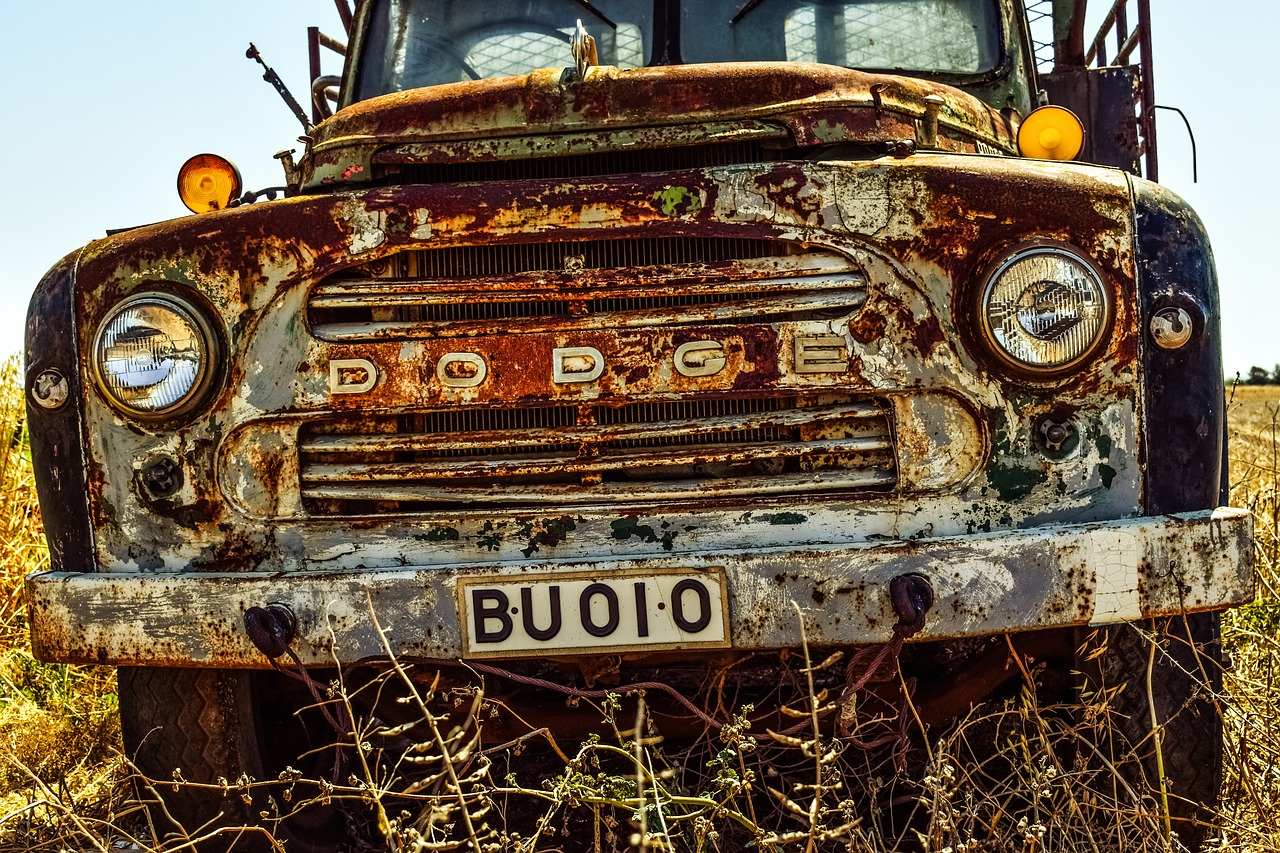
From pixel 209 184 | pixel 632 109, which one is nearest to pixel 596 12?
pixel 632 109

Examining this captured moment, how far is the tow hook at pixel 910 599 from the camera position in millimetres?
2434

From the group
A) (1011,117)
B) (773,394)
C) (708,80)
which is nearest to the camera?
(773,394)

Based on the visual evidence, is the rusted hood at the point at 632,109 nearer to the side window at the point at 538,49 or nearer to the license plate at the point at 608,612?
the side window at the point at 538,49

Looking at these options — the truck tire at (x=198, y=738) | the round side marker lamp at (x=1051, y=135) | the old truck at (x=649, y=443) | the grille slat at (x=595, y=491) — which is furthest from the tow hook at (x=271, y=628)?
the round side marker lamp at (x=1051, y=135)

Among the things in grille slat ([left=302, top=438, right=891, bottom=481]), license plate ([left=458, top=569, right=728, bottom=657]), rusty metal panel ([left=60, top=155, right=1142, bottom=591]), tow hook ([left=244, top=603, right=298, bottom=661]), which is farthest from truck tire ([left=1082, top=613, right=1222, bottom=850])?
tow hook ([left=244, top=603, right=298, bottom=661])

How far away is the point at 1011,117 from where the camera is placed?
12.8 ft

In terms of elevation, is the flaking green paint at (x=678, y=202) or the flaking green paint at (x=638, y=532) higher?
the flaking green paint at (x=678, y=202)

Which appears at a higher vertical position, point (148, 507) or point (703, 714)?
point (148, 507)

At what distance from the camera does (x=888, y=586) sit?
8.09ft

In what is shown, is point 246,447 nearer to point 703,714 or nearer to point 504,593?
point 504,593

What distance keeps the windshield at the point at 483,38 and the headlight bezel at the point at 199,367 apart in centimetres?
154

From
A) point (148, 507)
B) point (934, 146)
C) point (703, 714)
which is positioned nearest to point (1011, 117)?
point (934, 146)

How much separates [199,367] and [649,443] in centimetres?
96

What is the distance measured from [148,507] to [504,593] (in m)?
0.84
